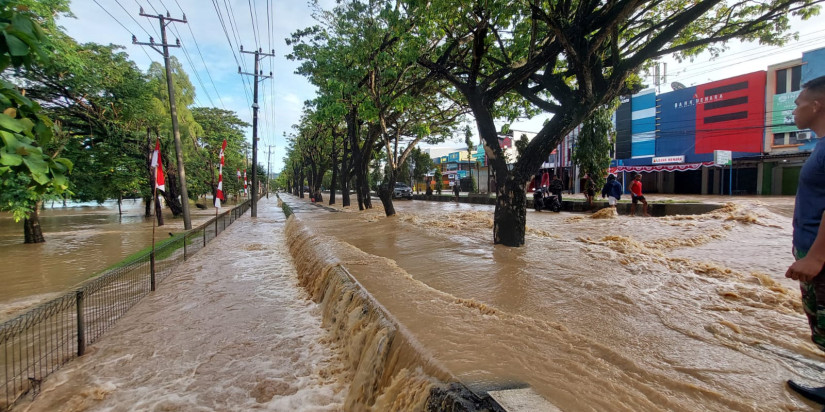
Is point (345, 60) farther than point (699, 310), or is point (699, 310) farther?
point (345, 60)

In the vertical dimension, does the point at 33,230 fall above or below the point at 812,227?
below

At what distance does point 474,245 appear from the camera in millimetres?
7723

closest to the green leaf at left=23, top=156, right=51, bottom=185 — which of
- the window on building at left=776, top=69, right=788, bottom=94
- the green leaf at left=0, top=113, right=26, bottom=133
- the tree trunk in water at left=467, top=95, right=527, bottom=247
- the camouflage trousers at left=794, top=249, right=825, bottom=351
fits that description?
the green leaf at left=0, top=113, right=26, bottom=133

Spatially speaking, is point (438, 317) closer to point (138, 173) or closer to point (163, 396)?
point (163, 396)

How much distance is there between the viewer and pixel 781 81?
2062cm

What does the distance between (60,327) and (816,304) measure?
798 centimetres

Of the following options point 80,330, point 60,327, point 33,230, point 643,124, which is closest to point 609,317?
point 80,330

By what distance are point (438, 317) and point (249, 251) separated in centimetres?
919

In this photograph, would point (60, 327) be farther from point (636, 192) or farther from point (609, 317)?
point (636, 192)

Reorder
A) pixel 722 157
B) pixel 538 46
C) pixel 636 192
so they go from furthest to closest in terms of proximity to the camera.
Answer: pixel 722 157 → pixel 636 192 → pixel 538 46

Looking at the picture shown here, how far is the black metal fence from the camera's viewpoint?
3.63m

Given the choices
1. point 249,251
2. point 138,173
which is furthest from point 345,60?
point 138,173

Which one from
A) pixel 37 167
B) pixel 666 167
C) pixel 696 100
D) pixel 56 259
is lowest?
pixel 56 259

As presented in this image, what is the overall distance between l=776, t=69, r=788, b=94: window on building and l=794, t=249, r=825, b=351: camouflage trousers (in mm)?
27152
